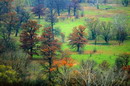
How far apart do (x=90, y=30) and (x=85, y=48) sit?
10947mm

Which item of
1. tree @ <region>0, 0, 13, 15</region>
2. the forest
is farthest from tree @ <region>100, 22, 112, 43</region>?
tree @ <region>0, 0, 13, 15</region>

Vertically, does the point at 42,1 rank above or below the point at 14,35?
above

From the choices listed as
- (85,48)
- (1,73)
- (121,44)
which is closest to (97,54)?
(85,48)

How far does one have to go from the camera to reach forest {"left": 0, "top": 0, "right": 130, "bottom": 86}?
3478 centimetres

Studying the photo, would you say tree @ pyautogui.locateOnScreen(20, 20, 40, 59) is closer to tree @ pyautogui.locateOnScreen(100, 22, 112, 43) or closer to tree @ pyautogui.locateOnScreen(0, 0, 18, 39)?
tree @ pyautogui.locateOnScreen(0, 0, 18, 39)

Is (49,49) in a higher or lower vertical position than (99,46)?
higher

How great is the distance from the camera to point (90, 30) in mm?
68875

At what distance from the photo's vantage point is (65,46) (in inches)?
2408

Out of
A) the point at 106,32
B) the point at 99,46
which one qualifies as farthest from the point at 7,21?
the point at 106,32

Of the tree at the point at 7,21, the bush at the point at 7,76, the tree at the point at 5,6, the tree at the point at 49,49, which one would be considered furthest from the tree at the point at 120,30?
the tree at the point at 5,6

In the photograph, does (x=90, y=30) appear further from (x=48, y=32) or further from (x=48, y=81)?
(x=48, y=81)

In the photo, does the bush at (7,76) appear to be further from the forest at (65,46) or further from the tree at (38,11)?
the tree at (38,11)

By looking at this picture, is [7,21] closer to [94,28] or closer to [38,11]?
[38,11]

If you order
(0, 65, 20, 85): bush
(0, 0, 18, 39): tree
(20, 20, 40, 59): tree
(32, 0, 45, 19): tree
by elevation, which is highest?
(32, 0, 45, 19): tree
